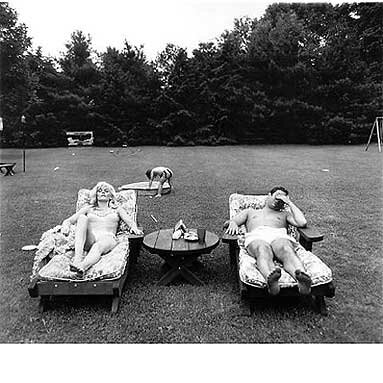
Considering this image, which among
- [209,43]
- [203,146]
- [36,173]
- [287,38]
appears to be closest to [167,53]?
[209,43]

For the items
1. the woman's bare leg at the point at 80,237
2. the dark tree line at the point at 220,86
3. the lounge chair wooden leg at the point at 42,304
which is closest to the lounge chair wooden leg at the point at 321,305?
the woman's bare leg at the point at 80,237

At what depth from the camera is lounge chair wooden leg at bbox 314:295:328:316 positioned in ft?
11.1

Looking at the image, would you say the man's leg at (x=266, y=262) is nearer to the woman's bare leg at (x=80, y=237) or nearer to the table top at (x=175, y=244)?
the table top at (x=175, y=244)

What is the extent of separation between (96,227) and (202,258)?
4.40 feet

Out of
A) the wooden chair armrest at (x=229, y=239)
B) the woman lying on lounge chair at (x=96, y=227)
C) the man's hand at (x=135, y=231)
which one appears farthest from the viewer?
the man's hand at (x=135, y=231)

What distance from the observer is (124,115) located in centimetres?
1302

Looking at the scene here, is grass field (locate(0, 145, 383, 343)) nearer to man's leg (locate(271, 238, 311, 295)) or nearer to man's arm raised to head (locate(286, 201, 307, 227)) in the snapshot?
man's leg (locate(271, 238, 311, 295))

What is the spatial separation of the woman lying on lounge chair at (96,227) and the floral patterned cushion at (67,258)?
0.20 ft

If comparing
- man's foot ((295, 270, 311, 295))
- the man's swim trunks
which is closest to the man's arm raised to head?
the man's swim trunks

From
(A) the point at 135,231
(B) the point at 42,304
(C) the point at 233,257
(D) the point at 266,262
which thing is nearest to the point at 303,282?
(D) the point at 266,262

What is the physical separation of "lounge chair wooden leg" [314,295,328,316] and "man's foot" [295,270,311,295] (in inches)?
11.6

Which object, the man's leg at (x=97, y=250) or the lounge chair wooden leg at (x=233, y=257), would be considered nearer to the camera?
the man's leg at (x=97, y=250)

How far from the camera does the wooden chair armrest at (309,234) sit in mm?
3748

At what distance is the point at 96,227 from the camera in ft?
13.5
